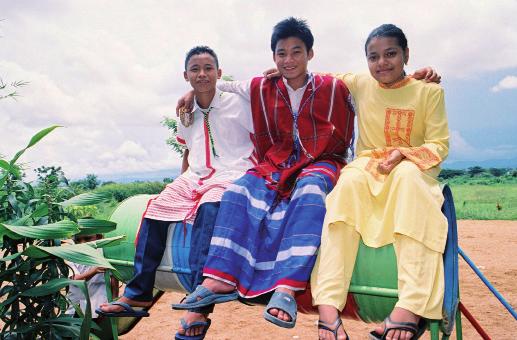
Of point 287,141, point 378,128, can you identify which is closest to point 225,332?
point 287,141

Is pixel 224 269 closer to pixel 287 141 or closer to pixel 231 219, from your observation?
pixel 231 219

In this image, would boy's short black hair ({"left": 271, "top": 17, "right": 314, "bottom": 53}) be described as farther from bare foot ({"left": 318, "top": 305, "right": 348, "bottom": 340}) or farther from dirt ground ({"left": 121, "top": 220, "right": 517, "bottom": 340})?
dirt ground ({"left": 121, "top": 220, "right": 517, "bottom": 340})

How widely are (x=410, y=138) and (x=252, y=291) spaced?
49.2 inches

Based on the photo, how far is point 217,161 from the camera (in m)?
3.52

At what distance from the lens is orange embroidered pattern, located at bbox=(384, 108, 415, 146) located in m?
2.99

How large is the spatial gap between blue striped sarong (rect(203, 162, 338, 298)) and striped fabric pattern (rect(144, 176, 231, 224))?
21cm

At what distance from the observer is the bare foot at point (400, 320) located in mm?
2270

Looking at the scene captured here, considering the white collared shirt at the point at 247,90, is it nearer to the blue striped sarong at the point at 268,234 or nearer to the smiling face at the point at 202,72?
the smiling face at the point at 202,72

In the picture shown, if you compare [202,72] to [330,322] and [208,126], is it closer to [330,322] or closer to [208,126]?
[208,126]

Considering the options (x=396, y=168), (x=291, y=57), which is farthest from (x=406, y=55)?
(x=396, y=168)

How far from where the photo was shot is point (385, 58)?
2977 millimetres

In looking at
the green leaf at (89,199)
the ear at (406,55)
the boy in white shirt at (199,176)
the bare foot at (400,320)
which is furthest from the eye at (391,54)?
the green leaf at (89,199)

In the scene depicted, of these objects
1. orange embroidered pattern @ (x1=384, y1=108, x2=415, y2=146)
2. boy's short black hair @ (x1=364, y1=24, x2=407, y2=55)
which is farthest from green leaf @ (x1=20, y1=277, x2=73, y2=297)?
boy's short black hair @ (x1=364, y1=24, x2=407, y2=55)

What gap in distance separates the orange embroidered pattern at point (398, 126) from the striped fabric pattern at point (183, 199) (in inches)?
39.2
